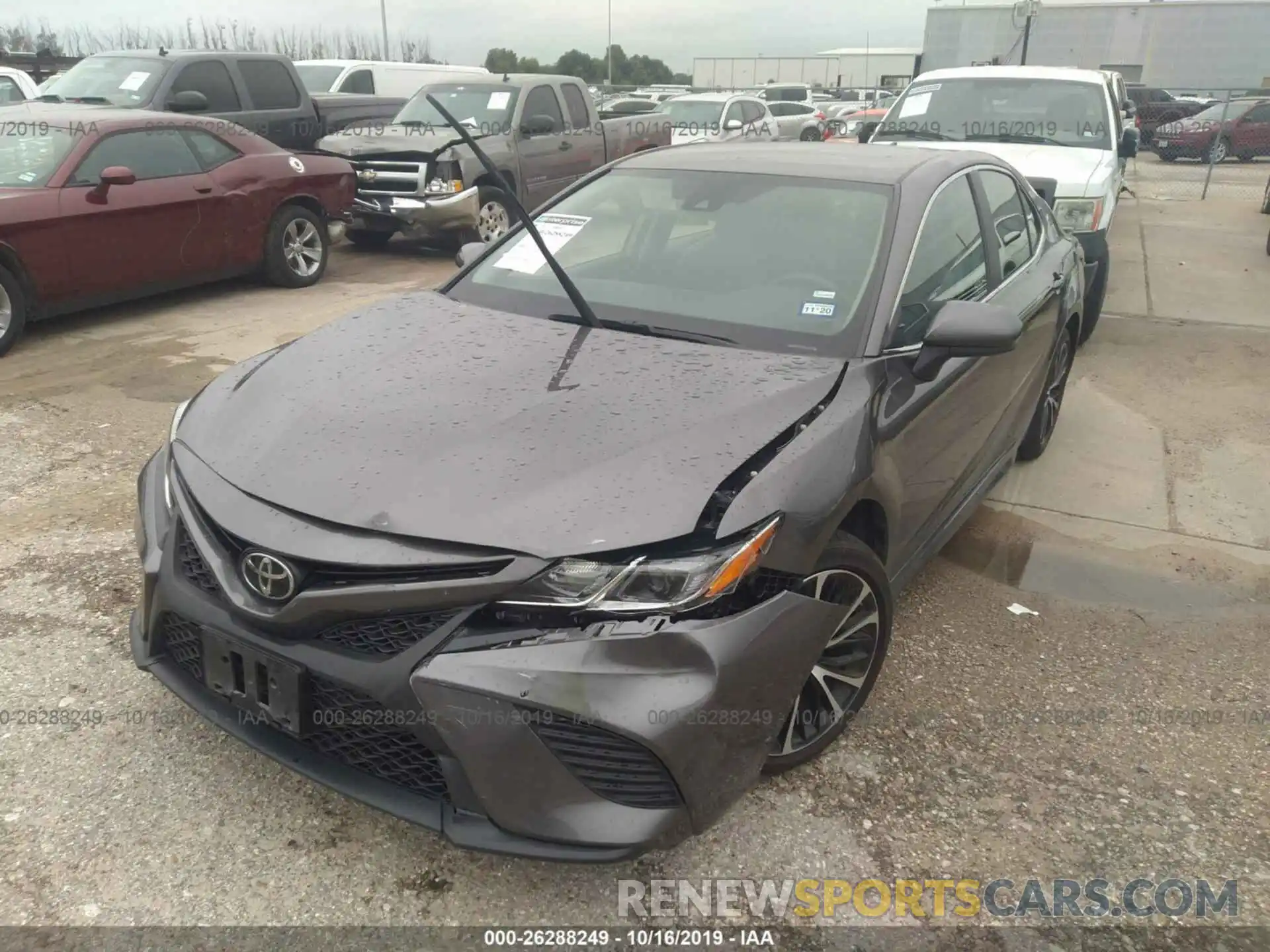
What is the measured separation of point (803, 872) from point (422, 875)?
3.04ft

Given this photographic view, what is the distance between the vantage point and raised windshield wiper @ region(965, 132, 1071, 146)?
7.90 m

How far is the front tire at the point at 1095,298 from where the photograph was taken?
6827 mm

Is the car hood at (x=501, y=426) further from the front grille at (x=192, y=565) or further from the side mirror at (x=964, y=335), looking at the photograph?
the side mirror at (x=964, y=335)

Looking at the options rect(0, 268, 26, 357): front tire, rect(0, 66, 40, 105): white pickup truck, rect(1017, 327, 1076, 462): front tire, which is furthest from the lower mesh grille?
rect(0, 66, 40, 105): white pickup truck

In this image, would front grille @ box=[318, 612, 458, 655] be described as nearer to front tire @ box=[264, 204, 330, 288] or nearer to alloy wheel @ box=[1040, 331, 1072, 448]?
alloy wheel @ box=[1040, 331, 1072, 448]

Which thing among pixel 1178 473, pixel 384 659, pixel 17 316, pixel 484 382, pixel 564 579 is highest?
pixel 484 382

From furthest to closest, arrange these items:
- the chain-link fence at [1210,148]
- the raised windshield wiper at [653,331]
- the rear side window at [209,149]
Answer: the chain-link fence at [1210,148]
the rear side window at [209,149]
the raised windshield wiper at [653,331]

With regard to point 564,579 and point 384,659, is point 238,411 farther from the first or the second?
point 564,579

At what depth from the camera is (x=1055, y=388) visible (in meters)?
4.96

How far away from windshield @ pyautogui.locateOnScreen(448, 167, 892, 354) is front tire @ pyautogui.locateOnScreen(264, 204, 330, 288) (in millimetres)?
5123

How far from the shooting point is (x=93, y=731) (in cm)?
275

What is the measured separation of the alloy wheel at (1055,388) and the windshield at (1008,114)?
3661mm

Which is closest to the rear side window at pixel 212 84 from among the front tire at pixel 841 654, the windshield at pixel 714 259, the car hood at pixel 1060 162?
the car hood at pixel 1060 162

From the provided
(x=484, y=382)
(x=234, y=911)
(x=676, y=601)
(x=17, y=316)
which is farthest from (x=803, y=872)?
(x=17, y=316)
